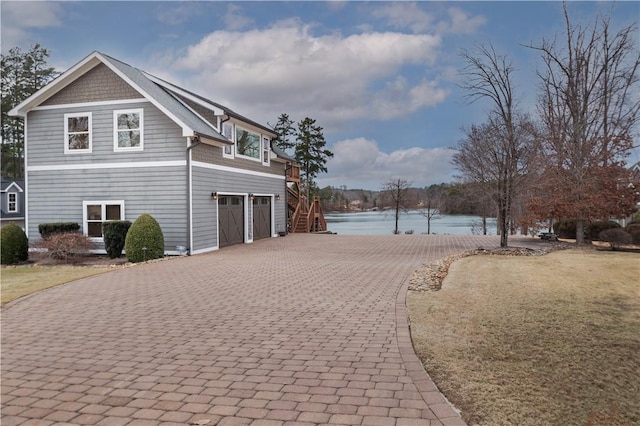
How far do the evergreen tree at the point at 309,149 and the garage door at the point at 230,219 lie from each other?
82.3ft

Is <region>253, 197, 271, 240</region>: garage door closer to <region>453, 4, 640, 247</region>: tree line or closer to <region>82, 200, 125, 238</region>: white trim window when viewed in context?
<region>82, 200, 125, 238</region>: white trim window

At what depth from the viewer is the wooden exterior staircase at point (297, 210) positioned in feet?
87.1

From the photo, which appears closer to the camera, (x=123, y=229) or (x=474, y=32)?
(x=123, y=229)

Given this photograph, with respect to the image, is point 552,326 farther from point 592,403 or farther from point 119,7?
point 119,7

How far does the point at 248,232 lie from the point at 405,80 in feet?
33.3

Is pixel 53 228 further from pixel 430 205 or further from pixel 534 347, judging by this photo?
pixel 430 205

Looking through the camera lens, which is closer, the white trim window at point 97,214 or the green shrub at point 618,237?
the white trim window at point 97,214

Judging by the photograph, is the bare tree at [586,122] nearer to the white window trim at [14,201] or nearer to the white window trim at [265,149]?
the white window trim at [265,149]

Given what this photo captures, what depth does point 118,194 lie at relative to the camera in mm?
15062

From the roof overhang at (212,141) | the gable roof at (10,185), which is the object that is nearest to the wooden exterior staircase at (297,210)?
the roof overhang at (212,141)

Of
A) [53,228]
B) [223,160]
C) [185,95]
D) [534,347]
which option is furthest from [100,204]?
[534,347]

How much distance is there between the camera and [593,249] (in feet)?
51.6

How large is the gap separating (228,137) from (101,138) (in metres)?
4.86

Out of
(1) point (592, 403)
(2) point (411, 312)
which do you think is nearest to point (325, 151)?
(2) point (411, 312)
